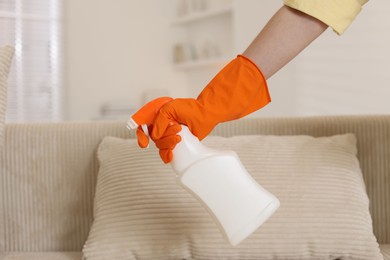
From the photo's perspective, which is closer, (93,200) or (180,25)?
(93,200)

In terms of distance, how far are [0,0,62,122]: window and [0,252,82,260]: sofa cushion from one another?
10.6 ft

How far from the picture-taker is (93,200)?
1768 millimetres

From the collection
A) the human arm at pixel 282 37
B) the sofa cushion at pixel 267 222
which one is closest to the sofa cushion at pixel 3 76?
the sofa cushion at pixel 267 222

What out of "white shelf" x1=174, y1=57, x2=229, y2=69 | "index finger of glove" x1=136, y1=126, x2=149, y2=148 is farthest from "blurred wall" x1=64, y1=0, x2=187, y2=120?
"index finger of glove" x1=136, y1=126, x2=149, y2=148

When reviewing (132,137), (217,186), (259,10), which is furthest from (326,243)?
(259,10)

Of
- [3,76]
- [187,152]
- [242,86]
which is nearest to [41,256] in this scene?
[3,76]

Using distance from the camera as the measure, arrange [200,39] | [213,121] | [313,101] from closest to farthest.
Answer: [213,121]
[313,101]
[200,39]

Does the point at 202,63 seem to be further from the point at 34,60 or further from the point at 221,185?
the point at 221,185

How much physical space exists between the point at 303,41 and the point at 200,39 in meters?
3.82

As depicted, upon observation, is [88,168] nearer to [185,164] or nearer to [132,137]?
[132,137]

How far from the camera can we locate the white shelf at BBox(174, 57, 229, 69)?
14.6 ft

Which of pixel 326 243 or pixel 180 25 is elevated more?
pixel 180 25

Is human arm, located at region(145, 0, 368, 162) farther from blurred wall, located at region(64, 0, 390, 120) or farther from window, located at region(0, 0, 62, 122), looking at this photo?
window, located at region(0, 0, 62, 122)

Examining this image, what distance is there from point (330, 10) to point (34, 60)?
13.2 ft
